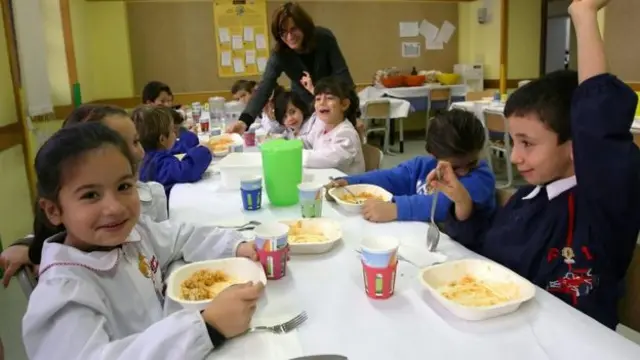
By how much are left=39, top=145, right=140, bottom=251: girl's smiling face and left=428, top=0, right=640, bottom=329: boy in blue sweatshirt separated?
2.59ft

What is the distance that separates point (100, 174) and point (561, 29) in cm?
925

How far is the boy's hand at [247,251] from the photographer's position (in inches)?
48.6

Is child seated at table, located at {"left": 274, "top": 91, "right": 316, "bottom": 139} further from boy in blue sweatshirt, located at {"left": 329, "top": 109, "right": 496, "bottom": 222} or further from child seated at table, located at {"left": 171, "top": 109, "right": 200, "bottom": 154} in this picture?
boy in blue sweatshirt, located at {"left": 329, "top": 109, "right": 496, "bottom": 222}

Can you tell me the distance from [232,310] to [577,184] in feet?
2.63

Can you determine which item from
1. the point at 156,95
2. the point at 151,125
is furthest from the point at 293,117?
the point at 156,95

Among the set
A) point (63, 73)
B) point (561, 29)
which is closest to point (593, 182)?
point (63, 73)

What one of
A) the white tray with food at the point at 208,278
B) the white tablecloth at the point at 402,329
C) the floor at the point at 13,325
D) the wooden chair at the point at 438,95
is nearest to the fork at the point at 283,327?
the white tablecloth at the point at 402,329

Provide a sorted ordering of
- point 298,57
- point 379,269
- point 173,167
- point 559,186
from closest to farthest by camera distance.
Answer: point 379,269 < point 559,186 < point 173,167 < point 298,57

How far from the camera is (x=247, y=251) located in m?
1.26

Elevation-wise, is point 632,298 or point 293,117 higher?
point 293,117

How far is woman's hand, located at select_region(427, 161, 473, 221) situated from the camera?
54.3 inches

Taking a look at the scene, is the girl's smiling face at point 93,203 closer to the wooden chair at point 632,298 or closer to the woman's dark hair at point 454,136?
the woman's dark hair at point 454,136

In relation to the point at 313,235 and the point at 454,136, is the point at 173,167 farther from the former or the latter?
the point at 454,136

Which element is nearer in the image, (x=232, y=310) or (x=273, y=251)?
(x=232, y=310)
